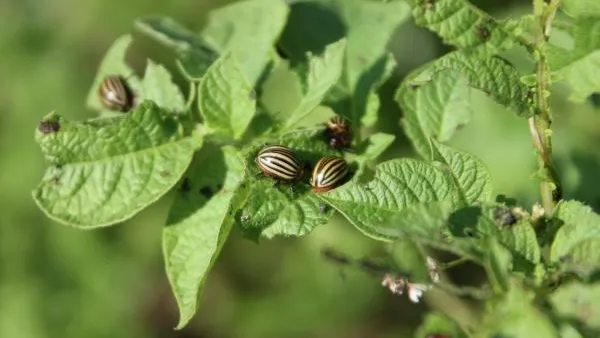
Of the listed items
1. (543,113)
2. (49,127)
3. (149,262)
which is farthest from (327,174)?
(149,262)

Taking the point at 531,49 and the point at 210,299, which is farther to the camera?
the point at 210,299

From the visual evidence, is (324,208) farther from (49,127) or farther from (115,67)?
(115,67)

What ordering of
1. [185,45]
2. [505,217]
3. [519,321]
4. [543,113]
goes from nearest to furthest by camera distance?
1. [519,321]
2. [505,217]
3. [543,113]
4. [185,45]

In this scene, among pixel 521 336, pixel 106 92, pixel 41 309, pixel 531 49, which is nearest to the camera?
pixel 521 336

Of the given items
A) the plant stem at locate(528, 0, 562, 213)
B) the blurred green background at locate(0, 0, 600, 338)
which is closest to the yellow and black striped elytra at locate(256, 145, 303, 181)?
the plant stem at locate(528, 0, 562, 213)

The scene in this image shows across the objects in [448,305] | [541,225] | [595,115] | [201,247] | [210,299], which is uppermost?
[541,225]

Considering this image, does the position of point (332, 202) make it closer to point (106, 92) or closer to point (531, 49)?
point (531, 49)

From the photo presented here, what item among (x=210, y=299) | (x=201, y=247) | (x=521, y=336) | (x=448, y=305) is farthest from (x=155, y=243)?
(x=521, y=336)

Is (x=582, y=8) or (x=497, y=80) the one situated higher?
(x=582, y=8)

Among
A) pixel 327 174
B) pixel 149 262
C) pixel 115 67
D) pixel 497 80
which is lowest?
pixel 149 262
